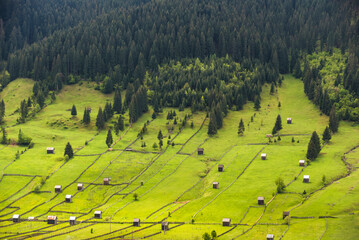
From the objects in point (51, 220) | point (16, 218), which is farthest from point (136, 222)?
point (16, 218)

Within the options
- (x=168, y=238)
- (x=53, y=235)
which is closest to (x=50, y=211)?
(x=53, y=235)

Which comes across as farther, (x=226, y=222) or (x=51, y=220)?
(x=51, y=220)

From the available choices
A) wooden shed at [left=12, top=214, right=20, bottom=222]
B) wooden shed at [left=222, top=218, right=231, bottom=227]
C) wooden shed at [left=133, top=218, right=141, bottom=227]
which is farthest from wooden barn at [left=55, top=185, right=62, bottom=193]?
wooden shed at [left=222, top=218, right=231, bottom=227]

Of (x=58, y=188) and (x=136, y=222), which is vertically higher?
(x=136, y=222)

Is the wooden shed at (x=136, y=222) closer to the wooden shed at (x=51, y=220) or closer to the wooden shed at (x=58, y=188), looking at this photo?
the wooden shed at (x=51, y=220)

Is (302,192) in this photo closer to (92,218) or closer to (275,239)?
(275,239)

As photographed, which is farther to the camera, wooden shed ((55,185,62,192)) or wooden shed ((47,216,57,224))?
wooden shed ((55,185,62,192))

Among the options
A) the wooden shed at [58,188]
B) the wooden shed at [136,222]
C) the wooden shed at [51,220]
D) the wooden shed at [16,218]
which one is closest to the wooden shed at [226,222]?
the wooden shed at [136,222]

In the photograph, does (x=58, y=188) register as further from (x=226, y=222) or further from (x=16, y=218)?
(x=226, y=222)

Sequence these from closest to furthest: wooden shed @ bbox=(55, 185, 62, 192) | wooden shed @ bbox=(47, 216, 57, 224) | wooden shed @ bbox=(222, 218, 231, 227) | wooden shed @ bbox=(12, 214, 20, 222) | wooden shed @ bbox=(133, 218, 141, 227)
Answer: wooden shed @ bbox=(222, 218, 231, 227), wooden shed @ bbox=(133, 218, 141, 227), wooden shed @ bbox=(47, 216, 57, 224), wooden shed @ bbox=(12, 214, 20, 222), wooden shed @ bbox=(55, 185, 62, 192)

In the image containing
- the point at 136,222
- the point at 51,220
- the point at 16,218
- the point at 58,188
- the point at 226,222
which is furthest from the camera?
the point at 58,188

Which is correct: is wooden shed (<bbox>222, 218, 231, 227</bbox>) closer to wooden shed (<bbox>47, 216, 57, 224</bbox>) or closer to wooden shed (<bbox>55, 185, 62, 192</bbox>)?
wooden shed (<bbox>47, 216, 57, 224</bbox>)
